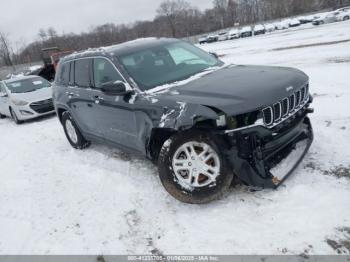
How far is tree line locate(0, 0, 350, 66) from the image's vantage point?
8706 centimetres

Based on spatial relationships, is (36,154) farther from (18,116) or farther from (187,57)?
(18,116)

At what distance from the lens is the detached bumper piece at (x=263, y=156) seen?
3.41 metres

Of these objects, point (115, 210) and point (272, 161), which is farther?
point (115, 210)

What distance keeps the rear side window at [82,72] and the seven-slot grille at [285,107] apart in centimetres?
315

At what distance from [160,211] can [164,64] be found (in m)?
2.06

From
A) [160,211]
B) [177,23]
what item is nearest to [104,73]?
[160,211]

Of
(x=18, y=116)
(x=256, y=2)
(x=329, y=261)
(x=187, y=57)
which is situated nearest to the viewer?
(x=329, y=261)

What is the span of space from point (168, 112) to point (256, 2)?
111757 millimetres

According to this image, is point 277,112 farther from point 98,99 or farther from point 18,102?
point 18,102

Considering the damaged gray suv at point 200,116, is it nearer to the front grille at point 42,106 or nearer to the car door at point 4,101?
the front grille at point 42,106

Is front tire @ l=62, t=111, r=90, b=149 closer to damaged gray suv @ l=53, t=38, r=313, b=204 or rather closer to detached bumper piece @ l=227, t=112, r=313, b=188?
damaged gray suv @ l=53, t=38, r=313, b=204

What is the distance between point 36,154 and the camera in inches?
276

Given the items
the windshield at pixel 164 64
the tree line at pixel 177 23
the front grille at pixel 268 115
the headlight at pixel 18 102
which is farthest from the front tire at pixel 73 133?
the tree line at pixel 177 23

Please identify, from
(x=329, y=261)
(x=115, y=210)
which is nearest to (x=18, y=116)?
(x=115, y=210)
